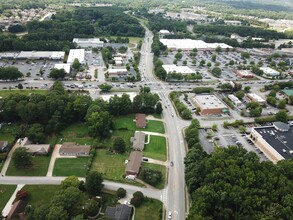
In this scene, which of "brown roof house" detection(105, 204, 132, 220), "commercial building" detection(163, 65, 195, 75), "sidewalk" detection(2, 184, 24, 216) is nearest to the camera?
"brown roof house" detection(105, 204, 132, 220)

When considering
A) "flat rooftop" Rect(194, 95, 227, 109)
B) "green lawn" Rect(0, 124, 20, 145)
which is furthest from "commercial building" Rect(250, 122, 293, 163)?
"green lawn" Rect(0, 124, 20, 145)

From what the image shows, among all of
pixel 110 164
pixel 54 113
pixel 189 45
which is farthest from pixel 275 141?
pixel 189 45

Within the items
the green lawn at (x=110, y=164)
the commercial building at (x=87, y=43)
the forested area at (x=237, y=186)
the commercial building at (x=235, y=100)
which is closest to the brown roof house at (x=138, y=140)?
the green lawn at (x=110, y=164)

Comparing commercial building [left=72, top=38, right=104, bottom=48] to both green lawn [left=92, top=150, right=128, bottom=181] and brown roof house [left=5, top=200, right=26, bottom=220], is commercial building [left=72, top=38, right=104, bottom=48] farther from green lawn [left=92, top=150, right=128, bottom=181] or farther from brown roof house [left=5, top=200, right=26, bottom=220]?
brown roof house [left=5, top=200, right=26, bottom=220]

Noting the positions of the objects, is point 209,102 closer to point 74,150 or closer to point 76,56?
point 74,150

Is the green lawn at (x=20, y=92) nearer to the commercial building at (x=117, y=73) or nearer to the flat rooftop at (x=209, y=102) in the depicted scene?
the commercial building at (x=117, y=73)

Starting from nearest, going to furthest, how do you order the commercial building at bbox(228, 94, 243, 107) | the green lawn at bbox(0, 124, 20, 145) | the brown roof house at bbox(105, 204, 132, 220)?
the brown roof house at bbox(105, 204, 132, 220), the green lawn at bbox(0, 124, 20, 145), the commercial building at bbox(228, 94, 243, 107)
